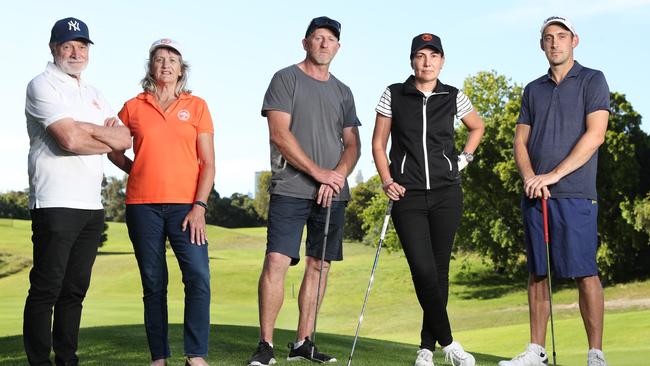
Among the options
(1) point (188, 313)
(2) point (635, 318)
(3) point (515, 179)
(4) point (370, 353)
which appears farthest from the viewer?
(3) point (515, 179)

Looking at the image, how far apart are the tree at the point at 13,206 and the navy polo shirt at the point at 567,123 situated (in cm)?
7399

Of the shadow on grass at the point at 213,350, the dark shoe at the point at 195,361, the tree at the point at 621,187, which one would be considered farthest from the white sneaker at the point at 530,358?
the tree at the point at 621,187

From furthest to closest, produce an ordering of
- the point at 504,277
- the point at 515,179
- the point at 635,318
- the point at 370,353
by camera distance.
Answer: the point at 504,277
the point at 515,179
the point at 635,318
the point at 370,353

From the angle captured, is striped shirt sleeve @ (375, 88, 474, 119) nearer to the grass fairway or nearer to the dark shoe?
the grass fairway

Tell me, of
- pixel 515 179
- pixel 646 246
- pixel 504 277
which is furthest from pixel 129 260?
pixel 646 246

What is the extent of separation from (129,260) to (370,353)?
152ft

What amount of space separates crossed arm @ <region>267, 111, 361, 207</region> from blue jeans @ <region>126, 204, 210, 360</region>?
3.43ft

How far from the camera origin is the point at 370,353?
7.91 meters

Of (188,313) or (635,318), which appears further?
(635,318)

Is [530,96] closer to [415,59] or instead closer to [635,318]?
[415,59]

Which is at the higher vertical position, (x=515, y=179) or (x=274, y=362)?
(x=515, y=179)

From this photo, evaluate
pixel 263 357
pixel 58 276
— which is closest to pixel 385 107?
pixel 263 357

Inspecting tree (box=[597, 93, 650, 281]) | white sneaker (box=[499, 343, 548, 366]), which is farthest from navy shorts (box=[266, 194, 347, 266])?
tree (box=[597, 93, 650, 281])

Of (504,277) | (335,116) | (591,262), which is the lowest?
(504,277)
